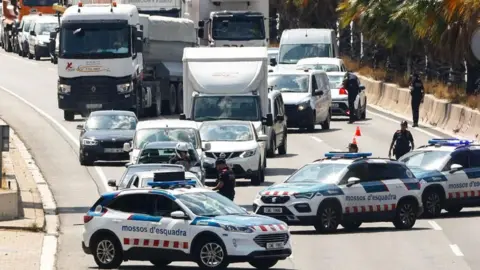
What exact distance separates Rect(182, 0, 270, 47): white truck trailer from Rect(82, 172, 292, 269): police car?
3343 cm

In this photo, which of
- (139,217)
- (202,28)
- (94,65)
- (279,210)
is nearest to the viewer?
(139,217)

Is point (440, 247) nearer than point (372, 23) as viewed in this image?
Yes

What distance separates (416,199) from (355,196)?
1.39 m

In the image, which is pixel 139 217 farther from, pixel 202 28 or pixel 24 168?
pixel 202 28

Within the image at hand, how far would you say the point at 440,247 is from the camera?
2558 cm

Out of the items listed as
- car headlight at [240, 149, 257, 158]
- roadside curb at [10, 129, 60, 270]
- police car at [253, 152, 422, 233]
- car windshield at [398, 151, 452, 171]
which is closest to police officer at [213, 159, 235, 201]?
police car at [253, 152, 422, 233]

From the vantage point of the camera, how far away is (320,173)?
2838cm

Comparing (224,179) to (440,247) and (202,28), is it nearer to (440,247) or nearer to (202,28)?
(440,247)

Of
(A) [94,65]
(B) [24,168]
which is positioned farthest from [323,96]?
(B) [24,168]

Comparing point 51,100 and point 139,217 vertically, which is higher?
point 139,217

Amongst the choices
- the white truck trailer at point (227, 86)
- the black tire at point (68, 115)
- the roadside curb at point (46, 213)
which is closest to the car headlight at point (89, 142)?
the roadside curb at point (46, 213)

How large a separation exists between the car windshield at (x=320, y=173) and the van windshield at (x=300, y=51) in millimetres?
28807

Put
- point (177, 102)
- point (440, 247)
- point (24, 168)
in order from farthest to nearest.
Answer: point (177, 102), point (24, 168), point (440, 247)

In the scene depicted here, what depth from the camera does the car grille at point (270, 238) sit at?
2188 centimetres
